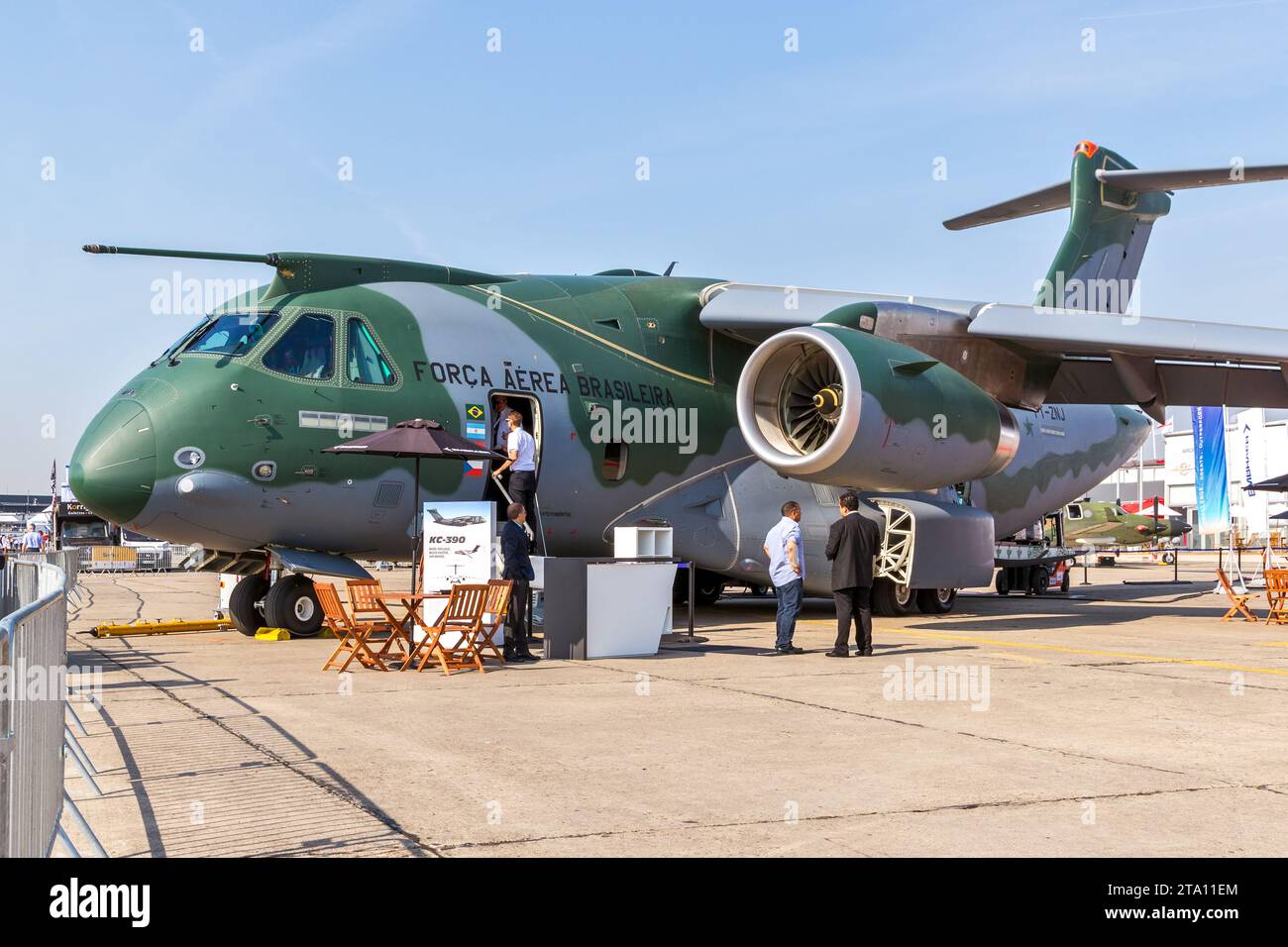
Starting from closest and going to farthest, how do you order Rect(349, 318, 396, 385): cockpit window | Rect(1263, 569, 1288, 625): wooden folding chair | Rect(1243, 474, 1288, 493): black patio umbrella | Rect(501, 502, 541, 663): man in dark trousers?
Rect(501, 502, 541, 663): man in dark trousers < Rect(349, 318, 396, 385): cockpit window < Rect(1263, 569, 1288, 625): wooden folding chair < Rect(1243, 474, 1288, 493): black patio umbrella

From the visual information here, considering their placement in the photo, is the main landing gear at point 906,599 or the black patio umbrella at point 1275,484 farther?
the black patio umbrella at point 1275,484

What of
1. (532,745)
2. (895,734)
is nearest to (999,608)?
(895,734)

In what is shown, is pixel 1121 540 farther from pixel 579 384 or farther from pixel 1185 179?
pixel 579 384

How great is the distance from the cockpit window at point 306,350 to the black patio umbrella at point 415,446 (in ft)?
3.20

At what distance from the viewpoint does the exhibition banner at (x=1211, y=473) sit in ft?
112

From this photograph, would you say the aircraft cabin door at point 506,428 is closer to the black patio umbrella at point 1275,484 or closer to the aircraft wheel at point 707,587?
the aircraft wheel at point 707,587

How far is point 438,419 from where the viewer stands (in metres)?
14.2

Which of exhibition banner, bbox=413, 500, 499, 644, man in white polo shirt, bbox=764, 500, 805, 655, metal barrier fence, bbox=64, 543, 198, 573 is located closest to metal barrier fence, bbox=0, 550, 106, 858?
exhibition banner, bbox=413, 500, 499, 644

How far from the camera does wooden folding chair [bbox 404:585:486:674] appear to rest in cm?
1104

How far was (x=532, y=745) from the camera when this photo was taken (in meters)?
7.32

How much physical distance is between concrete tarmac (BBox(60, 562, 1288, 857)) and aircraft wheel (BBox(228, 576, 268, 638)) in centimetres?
194

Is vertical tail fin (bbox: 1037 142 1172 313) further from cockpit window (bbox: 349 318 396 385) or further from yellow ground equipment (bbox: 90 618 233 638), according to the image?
yellow ground equipment (bbox: 90 618 233 638)

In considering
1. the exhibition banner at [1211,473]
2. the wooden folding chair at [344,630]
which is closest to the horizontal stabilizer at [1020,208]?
the wooden folding chair at [344,630]
